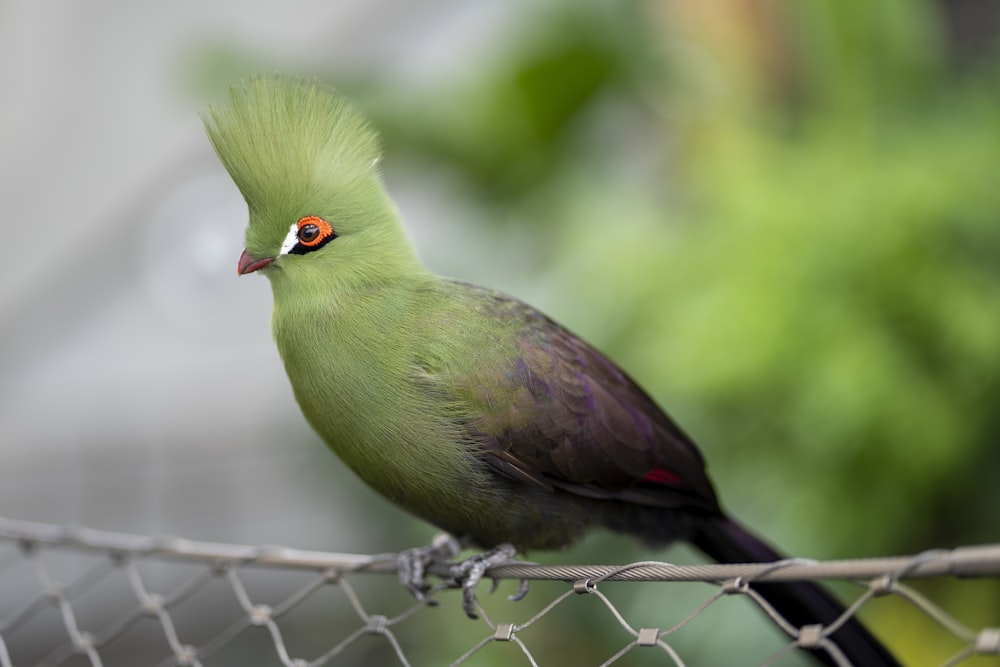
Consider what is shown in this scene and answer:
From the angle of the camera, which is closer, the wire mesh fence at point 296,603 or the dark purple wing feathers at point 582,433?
the wire mesh fence at point 296,603

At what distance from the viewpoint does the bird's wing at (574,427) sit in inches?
62.5

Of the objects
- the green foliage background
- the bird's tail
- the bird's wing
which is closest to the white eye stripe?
the bird's wing

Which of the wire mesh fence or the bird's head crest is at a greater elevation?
the bird's head crest

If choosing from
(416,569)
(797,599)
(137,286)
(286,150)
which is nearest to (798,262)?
(797,599)

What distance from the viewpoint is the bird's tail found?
1.42 metres

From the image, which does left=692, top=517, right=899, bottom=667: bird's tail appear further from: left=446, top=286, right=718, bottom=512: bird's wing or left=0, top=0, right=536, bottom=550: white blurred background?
left=0, top=0, right=536, bottom=550: white blurred background

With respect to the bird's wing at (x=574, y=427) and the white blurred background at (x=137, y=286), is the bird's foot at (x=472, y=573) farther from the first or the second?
the white blurred background at (x=137, y=286)

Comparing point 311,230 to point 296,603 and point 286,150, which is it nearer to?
point 286,150

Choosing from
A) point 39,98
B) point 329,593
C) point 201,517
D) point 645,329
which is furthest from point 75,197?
point 645,329

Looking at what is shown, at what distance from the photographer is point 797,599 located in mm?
1616

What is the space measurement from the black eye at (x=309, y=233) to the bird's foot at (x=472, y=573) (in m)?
0.55

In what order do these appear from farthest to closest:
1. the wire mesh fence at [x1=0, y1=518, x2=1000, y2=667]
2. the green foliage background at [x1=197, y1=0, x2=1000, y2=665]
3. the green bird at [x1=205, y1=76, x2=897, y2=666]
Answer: the green foliage background at [x1=197, y1=0, x2=1000, y2=665]
the green bird at [x1=205, y1=76, x2=897, y2=666]
the wire mesh fence at [x1=0, y1=518, x2=1000, y2=667]

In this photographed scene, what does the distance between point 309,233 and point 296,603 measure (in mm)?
570

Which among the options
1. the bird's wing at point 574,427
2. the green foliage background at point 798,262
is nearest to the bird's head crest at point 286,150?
the bird's wing at point 574,427
